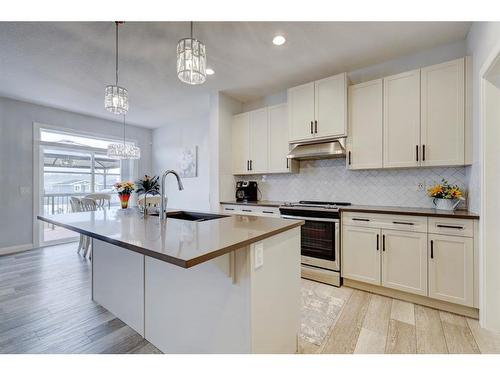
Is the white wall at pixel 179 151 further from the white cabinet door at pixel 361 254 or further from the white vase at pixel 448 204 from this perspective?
the white vase at pixel 448 204

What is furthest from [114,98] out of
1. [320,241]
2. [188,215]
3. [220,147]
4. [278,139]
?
[320,241]

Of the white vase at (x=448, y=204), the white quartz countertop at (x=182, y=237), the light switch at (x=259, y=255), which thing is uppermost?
the white vase at (x=448, y=204)

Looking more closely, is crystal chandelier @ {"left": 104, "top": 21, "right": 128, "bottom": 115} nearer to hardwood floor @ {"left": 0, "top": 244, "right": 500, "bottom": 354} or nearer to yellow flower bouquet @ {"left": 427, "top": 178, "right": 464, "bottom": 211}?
hardwood floor @ {"left": 0, "top": 244, "right": 500, "bottom": 354}

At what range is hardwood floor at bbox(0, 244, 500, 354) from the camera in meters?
1.70

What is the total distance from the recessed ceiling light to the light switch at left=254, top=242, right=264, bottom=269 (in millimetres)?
2158

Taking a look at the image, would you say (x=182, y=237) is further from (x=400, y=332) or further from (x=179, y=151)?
(x=179, y=151)

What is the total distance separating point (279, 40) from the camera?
243 centimetres

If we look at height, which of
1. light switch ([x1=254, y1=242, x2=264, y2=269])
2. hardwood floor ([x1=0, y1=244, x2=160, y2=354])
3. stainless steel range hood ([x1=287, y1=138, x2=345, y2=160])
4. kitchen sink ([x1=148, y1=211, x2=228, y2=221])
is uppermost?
stainless steel range hood ([x1=287, y1=138, x2=345, y2=160])

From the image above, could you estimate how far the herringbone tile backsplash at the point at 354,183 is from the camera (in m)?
2.70

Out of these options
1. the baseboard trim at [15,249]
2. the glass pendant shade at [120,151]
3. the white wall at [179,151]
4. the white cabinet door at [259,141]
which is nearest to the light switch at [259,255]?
the white cabinet door at [259,141]

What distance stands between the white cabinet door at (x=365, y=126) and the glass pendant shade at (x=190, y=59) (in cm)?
206

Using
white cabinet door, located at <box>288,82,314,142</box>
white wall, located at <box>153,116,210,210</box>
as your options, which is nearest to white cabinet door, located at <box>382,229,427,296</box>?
white cabinet door, located at <box>288,82,314,142</box>

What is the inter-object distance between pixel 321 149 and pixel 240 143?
148 centimetres

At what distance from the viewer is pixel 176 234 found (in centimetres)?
125
